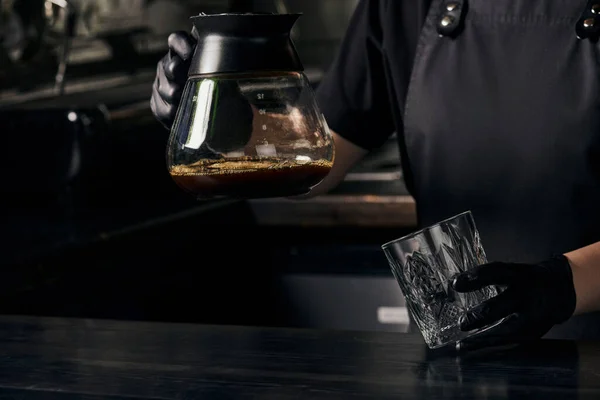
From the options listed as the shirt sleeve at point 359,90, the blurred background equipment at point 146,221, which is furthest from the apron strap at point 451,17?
the blurred background equipment at point 146,221

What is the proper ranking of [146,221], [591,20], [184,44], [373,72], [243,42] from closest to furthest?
[243,42] → [184,44] → [591,20] → [373,72] → [146,221]

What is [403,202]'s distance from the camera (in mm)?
2420

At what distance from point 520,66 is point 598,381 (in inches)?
27.1

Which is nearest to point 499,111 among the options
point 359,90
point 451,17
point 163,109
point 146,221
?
point 451,17

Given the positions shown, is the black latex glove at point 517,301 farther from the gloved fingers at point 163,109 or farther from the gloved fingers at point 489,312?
the gloved fingers at point 163,109

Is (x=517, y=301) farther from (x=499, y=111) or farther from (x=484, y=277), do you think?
(x=499, y=111)

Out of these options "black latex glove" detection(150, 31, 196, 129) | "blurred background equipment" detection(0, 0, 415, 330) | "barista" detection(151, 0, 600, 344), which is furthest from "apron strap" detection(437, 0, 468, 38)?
"blurred background equipment" detection(0, 0, 415, 330)

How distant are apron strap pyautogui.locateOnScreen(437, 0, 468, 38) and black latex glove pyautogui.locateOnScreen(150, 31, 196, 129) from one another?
1.60 ft

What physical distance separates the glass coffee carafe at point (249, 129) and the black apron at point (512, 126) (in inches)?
22.3

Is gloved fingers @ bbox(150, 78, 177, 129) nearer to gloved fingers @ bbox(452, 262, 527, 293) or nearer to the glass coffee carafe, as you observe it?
the glass coffee carafe

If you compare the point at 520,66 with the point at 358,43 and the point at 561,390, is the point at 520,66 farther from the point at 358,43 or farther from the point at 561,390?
the point at 561,390

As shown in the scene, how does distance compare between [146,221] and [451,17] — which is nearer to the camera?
[451,17]

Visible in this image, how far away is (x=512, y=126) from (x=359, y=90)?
0.28m

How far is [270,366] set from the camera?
1.07 meters
